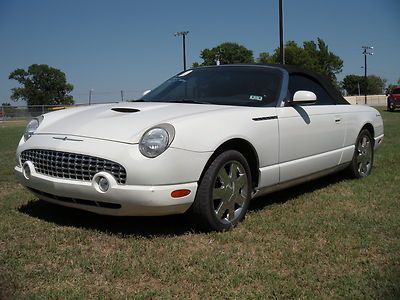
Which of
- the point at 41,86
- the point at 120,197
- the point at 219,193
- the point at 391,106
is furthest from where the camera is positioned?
the point at 41,86

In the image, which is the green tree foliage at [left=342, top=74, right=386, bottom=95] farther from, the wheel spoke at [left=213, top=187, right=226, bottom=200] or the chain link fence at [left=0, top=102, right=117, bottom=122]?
the wheel spoke at [left=213, top=187, right=226, bottom=200]

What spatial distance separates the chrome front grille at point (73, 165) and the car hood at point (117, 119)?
180mm

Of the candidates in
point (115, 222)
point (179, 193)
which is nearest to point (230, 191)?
point (179, 193)

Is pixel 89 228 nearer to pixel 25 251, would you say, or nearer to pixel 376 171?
pixel 25 251

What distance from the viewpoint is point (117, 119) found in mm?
3609

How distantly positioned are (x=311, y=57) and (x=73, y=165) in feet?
242

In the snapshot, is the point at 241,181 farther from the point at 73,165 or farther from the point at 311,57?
the point at 311,57

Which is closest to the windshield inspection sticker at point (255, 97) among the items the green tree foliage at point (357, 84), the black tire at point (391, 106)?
the black tire at point (391, 106)

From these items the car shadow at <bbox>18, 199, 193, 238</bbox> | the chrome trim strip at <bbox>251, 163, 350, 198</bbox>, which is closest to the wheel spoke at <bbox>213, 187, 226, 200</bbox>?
the car shadow at <bbox>18, 199, 193, 238</bbox>

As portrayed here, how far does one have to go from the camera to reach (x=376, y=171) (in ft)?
20.5

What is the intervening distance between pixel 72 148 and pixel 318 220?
2050 mm

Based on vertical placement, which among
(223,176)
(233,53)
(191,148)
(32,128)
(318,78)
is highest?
(233,53)

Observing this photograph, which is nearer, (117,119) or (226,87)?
(117,119)

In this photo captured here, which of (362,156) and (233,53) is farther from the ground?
(233,53)
